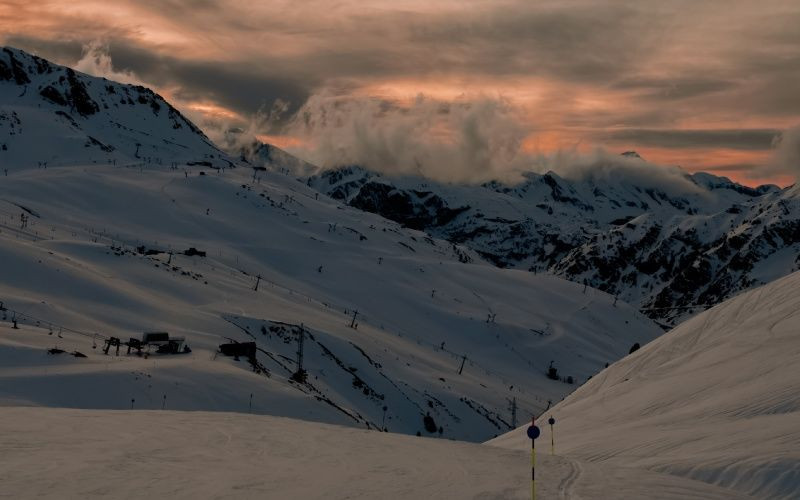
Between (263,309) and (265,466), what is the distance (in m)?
58.1

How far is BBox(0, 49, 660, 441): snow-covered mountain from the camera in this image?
4225 cm

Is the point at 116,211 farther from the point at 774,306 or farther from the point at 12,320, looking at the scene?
the point at 774,306

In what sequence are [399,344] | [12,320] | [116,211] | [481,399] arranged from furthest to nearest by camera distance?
1. [116,211]
2. [399,344]
3. [481,399]
4. [12,320]

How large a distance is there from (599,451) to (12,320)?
134ft

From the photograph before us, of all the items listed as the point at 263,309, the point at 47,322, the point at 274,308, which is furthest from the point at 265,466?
the point at 274,308

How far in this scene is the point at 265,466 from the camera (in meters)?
18.1

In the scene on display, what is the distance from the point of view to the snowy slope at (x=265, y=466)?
607 inches

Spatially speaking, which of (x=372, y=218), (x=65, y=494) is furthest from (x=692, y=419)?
(x=372, y=218)

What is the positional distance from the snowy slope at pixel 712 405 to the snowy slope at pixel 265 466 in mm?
1159

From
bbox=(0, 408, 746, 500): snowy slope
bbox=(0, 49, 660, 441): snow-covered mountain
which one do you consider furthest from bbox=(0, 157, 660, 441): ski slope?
bbox=(0, 408, 746, 500): snowy slope

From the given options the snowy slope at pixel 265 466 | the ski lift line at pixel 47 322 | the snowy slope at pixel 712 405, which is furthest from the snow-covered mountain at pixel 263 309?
the snowy slope at pixel 712 405

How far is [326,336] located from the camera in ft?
236

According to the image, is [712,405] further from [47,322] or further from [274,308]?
[274,308]

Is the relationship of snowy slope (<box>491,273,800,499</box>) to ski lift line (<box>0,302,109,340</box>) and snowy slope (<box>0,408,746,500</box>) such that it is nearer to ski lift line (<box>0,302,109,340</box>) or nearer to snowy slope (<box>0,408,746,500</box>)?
snowy slope (<box>0,408,746,500</box>)
